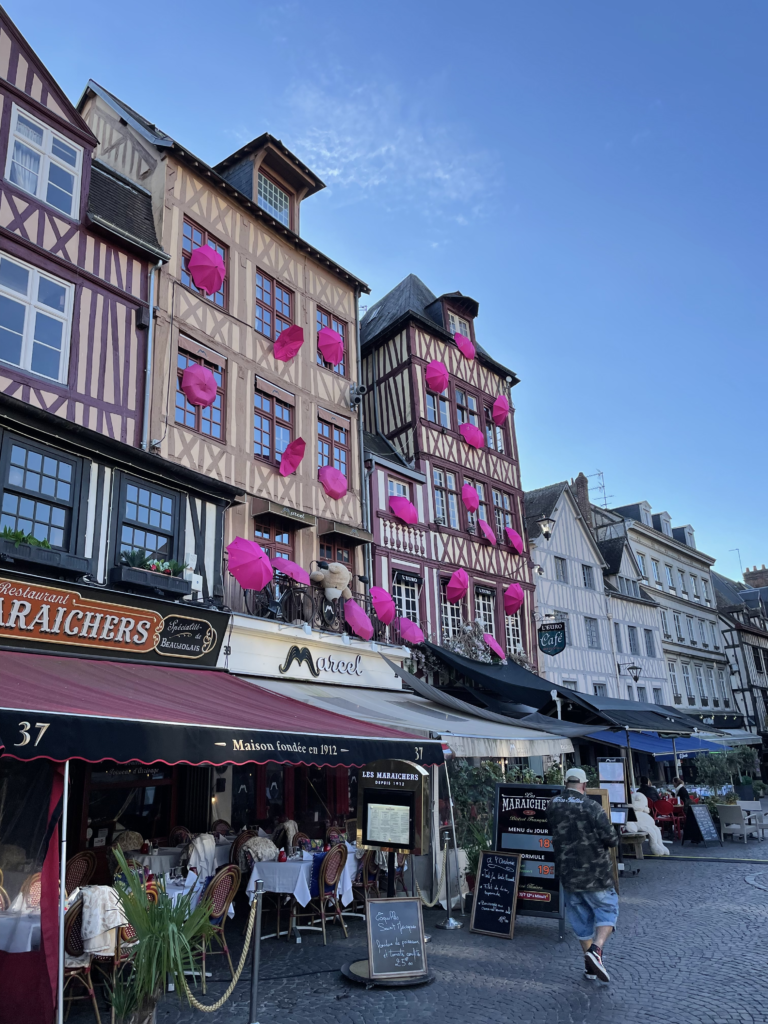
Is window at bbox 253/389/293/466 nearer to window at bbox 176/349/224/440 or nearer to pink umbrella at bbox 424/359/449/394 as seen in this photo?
window at bbox 176/349/224/440

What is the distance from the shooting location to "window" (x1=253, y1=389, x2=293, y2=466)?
12.4 metres

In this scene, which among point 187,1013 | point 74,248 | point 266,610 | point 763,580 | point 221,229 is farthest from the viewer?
point 763,580

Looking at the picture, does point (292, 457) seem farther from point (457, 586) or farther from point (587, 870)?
point (587, 870)

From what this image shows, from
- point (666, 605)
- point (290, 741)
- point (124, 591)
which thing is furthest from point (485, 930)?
point (666, 605)

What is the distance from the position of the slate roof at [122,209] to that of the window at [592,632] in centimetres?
1646

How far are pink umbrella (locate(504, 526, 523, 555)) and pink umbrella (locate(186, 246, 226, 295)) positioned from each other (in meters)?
10.0

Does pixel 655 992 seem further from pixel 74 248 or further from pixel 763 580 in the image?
pixel 763 580

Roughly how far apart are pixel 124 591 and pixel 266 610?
2.78m

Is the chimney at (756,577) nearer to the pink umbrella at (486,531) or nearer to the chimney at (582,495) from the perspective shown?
the chimney at (582,495)

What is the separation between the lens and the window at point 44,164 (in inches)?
366

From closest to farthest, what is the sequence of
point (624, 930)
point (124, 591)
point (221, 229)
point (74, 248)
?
point (624, 930), point (124, 591), point (74, 248), point (221, 229)

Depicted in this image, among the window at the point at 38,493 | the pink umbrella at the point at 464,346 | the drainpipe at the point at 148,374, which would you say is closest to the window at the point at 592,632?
the pink umbrella at the point at 464,346

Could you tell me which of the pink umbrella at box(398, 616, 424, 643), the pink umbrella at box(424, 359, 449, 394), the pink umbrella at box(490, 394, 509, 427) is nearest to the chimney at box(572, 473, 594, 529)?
the pink umbrella at box(490, 394, 509, 427)

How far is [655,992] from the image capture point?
17.4ft
